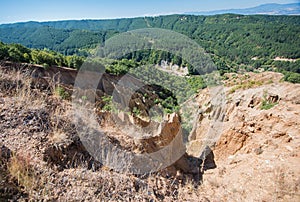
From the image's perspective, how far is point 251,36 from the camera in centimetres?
9025

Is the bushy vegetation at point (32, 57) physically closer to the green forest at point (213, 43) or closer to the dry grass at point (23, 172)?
the green forest at point (213, 43)

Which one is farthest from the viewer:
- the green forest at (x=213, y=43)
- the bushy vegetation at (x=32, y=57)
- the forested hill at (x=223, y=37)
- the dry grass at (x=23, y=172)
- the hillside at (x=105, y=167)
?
the forested hill at (x=223, y=37)

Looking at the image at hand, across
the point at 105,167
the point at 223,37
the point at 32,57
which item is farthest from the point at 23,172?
the point at 223,37

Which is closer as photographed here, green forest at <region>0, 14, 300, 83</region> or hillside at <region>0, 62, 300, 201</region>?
hillside at <region>0, 62, 300, 201</region>

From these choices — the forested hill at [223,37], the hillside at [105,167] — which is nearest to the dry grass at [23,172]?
the hillside at [105,167]

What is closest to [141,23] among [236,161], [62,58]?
[62,58]

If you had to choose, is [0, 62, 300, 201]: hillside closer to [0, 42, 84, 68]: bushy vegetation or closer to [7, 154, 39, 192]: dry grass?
[7, 154, 39, 192]: dry grass

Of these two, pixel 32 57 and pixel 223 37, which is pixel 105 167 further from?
pixel 223 37

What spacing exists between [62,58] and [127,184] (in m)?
21.2

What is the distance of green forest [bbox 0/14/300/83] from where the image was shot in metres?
47.7

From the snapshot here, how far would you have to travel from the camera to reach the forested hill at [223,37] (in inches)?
2873

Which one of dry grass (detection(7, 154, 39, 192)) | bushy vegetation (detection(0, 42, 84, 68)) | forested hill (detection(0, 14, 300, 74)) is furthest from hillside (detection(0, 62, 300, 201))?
forested hill (detection(0, 14, 300, 74))

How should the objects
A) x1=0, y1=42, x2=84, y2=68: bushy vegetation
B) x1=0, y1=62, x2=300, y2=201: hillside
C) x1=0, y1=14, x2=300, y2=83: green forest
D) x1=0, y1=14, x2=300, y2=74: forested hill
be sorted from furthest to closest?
x1=0, y1=14, x2=300, y2=74: forested hill
x1=0, y1=14, x2=300, y2=83: green forest
x1=0, y1=42, x2=84, y2=68: bushy vegetation
x1=0, y1=62, x2=300, y2=201: hillside

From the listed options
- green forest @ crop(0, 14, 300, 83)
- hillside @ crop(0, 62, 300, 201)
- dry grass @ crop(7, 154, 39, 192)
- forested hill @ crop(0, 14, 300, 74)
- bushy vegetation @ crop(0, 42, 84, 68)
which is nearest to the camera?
dry grass @ crop(7, 154, 39, 192)
